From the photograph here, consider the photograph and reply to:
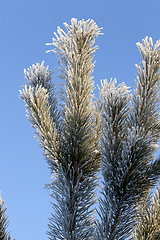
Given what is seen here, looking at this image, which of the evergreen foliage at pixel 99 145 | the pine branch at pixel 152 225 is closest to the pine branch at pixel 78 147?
the evergreen foliage at pixel 99 145

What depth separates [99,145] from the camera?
207 centimetres

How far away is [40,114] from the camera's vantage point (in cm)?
Answer: 217

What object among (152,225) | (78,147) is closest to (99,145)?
(78,147)

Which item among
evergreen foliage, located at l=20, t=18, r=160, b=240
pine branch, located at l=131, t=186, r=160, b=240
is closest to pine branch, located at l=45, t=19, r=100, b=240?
evergreen foliage, located at l=20, t=18, r=160, b=240

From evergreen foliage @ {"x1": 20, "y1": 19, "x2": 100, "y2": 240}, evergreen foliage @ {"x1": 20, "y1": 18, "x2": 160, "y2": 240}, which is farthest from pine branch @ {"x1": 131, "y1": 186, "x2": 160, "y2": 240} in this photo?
evergreen foliage @ {"x1": 20, "y1": 19, "x2": 100, "y2": 240}

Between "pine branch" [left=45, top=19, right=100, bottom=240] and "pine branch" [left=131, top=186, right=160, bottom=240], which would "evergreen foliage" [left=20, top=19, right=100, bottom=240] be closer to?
"pine branch" [left=45, top=19, right=100, bottom=240]

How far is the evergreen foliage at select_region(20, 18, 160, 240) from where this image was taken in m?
1.95

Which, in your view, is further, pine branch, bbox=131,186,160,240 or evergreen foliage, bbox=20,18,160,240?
pine branch, bbox=131,186,160,240

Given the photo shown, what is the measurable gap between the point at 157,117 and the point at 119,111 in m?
0.30

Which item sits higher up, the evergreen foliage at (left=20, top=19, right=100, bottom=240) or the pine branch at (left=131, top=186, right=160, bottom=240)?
the evergreen foliage at (left=20, top=19, right=100, bottom=240)

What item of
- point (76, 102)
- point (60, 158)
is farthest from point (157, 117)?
point (60, 158)

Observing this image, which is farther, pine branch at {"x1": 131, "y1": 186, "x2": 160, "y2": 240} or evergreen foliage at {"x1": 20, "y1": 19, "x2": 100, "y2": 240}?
pine branch at {"x1": 131, "y1": 186, "x2": 160, "y2": 240}

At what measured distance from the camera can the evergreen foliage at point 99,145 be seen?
195cm

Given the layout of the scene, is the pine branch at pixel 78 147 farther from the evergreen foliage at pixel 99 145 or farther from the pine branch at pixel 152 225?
the pine branch at pixel 152 225
